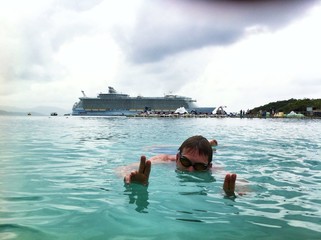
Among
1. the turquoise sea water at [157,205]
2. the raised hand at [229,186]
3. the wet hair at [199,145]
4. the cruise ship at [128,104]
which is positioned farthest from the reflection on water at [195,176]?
the cruise ship at [128,104]

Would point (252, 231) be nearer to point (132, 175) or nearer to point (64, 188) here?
point (132, 175)

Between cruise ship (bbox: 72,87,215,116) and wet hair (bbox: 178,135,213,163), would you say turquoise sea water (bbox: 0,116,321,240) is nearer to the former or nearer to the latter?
wet hair (bbox: 178,135,213,163)

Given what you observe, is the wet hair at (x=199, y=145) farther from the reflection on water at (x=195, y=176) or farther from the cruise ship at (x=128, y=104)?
the cruise ship at (x=128, y=104)

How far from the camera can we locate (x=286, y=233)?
299 cm

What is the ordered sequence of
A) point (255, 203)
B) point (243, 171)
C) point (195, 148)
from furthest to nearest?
point (243, 171), point (195, 148), point (255, 203)

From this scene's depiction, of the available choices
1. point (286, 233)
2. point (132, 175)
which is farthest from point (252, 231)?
point (132, 175)

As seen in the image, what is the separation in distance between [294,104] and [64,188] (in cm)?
10863

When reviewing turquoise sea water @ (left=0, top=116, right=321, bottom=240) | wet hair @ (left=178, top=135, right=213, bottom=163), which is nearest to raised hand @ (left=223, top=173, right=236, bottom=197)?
turquoise sea water @ (left=0, top=116, right=321, bottom=240)

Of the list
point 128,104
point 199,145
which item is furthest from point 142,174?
point 128,104

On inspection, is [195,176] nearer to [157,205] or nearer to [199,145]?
[199,145]

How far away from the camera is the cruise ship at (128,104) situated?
116188mm

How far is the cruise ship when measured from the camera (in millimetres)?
116188

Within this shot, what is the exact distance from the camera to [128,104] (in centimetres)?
11731

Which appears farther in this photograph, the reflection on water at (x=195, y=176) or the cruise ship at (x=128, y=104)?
the cruise ship at (x=128, y=104)
